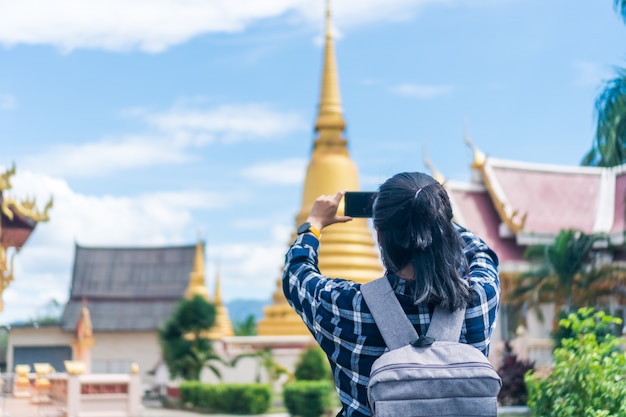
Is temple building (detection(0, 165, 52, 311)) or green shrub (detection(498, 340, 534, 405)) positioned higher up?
temple building (detection(0, 165, 52, 311))

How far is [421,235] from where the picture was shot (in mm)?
2064

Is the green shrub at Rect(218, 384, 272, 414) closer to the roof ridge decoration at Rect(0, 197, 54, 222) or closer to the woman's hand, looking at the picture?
the roof ridge decoration at Rect(0, 197, 54, 222)

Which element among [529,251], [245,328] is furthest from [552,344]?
[245,328]

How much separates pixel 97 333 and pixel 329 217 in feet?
100.0

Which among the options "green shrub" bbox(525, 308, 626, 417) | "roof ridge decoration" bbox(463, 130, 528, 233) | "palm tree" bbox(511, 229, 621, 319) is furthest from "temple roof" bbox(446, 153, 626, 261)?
"green shrub" bbox(525, 308, 626, 417)

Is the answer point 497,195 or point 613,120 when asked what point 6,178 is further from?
point 497,195

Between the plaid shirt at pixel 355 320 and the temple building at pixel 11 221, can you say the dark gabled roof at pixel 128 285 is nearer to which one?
the temple building at pixel 11 221

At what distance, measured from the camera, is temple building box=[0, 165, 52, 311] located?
42.9 feet

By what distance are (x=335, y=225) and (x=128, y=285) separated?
9779 millimetres

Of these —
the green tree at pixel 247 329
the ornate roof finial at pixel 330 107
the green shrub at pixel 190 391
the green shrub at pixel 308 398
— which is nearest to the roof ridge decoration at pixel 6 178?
the green shrub at pixel 308 398

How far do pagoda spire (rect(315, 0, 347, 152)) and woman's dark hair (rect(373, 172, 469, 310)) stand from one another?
2546 centimetres

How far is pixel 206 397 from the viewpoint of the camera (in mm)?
20609

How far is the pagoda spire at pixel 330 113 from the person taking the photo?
2753 cm

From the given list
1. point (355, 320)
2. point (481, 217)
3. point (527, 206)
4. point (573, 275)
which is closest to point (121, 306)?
point (481, 217)
